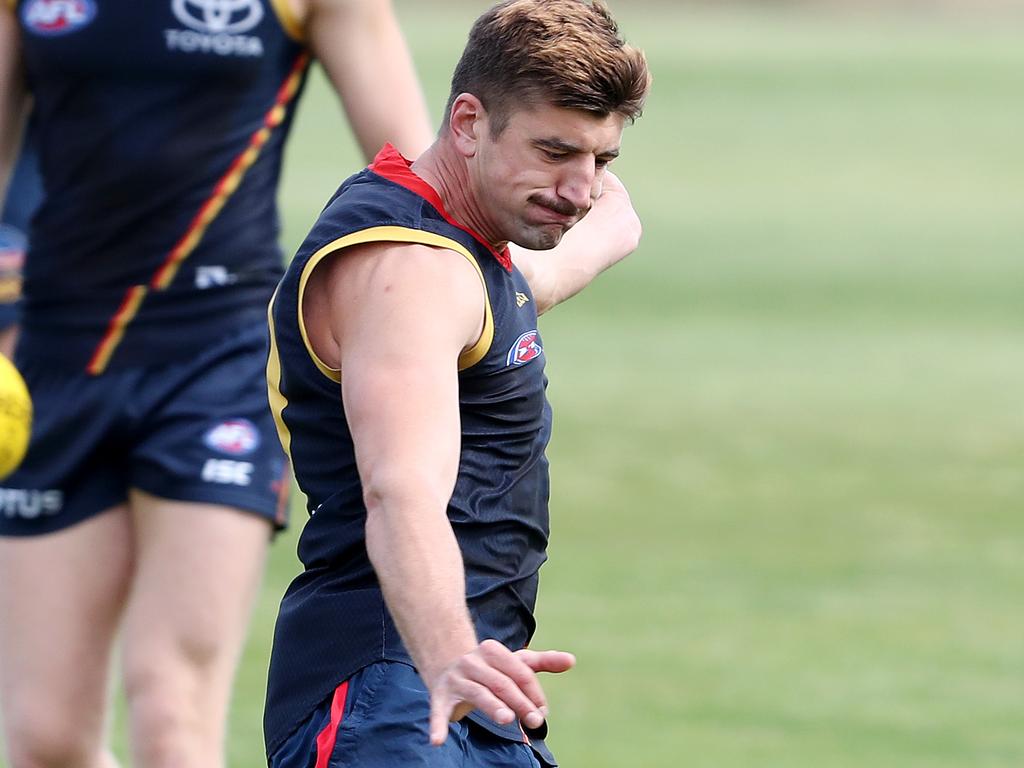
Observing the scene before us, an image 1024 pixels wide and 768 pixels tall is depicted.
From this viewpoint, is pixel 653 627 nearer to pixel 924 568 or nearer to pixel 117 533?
pixel 924 568

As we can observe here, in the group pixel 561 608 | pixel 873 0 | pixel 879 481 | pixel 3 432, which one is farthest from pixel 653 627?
pixel 873 0

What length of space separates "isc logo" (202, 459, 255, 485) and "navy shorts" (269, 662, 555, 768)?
154 cm

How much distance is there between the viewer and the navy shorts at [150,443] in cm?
529

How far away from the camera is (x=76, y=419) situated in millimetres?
5406

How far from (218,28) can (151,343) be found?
31.6 inches

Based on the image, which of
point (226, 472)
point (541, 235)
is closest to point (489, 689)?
point (541, 235)

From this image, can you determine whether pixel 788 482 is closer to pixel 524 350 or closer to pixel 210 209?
pixel 210 209

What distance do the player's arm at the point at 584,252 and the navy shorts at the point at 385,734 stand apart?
3.03 ft

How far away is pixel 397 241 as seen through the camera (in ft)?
11.8

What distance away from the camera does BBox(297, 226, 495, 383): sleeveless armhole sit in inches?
141

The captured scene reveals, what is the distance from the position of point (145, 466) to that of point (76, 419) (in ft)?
0.77

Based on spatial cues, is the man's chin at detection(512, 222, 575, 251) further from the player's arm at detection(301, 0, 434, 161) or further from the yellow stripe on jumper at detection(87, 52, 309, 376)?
the yellow stripe on jumper at detection(87, 52, 309, 376)

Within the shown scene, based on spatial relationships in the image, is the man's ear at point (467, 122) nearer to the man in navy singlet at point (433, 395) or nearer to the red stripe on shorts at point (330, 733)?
the man in navy singlet at point (433, 395)

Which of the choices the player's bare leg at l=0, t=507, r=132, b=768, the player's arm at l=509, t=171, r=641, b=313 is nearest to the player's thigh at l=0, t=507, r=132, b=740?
the player's bare leg at l=0, t=507, r=132, b=768
